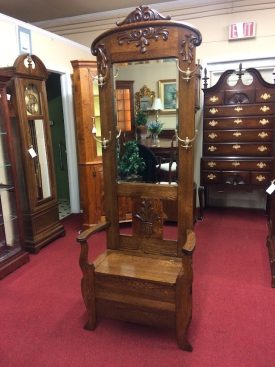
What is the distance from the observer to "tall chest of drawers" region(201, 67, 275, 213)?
12.2 ft

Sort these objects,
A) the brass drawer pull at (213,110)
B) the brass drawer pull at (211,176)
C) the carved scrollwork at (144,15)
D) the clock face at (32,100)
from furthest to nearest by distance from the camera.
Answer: the brass drawer pull at (211,176)
the brass drawer pull at (213,110)
the clock face at (32,100)
the carved scrollwork at (144,15)

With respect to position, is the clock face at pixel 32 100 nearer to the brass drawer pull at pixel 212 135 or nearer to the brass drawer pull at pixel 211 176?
the brass drawer pull at pixel 212 135

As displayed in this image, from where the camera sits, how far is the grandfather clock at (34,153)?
2996 millimetres

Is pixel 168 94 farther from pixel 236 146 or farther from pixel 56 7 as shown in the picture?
pixel 56 7

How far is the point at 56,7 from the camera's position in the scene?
4.23m

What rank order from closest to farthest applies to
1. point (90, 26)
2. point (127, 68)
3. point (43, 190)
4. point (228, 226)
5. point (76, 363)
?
point (76, 363)
point (127, 68)
point (43, 190)
point (228, 226)
point (90, 26)

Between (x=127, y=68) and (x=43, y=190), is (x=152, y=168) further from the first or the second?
(x=43, y=190)

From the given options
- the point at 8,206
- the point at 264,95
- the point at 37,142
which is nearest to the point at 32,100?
the point at 37,142

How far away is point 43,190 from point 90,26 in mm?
2816

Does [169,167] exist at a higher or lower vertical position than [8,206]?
higher

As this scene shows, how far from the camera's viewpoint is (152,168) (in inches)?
91.7

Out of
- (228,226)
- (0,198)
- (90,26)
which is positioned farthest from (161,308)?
(90,26)

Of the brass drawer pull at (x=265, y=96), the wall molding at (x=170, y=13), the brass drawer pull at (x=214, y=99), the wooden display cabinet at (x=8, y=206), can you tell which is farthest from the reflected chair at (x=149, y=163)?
the wall molding at (x=170, y=13)

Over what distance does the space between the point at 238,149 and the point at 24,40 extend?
285cm
